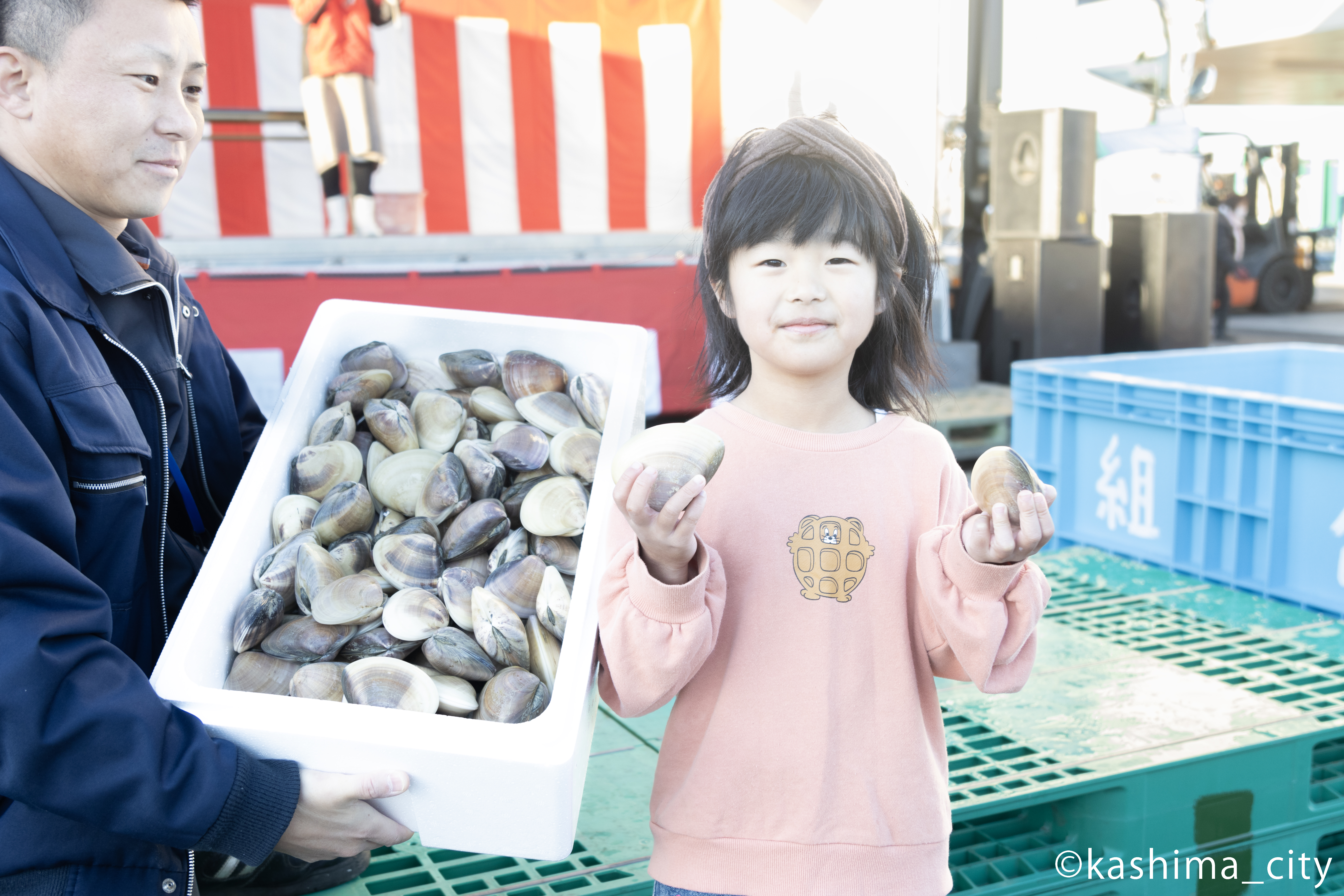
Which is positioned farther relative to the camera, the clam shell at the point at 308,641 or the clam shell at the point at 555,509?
the clam shell at the point at 555,509

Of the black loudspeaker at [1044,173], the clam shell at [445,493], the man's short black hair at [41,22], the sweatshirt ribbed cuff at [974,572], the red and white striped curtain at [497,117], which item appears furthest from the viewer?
the black loudspeaker at [1044,173]

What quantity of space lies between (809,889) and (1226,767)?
96cm

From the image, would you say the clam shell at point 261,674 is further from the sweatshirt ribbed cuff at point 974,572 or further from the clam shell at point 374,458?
the sweatshirt ribbed cuff at point 974,572

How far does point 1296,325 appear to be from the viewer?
14078 millimetres

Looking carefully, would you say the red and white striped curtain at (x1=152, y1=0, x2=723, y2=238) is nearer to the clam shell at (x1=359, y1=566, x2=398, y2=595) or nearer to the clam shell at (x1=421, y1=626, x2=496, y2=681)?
the clam shell at (x1=359, y1=566, x2=398, y2=595)

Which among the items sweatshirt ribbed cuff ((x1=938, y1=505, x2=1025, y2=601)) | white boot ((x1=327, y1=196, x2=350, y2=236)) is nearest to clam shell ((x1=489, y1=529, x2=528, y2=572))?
sweatshirt ribbed cuff ((x1=938, y1=505, x2=1025, y2=601))

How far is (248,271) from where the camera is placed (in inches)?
188

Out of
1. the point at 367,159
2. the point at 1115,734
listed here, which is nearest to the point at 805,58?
the point at 367,159

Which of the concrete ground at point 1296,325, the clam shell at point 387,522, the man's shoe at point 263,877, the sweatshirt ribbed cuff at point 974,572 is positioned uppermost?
the sweatshirt ribbed cuff at point 974,572

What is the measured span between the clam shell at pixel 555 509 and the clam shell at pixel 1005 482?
536mm

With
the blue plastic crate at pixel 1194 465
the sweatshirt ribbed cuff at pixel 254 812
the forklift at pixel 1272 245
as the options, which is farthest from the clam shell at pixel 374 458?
the forklift at pixel 1272 245

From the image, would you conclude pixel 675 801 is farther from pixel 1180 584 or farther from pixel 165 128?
pixel 1180 584

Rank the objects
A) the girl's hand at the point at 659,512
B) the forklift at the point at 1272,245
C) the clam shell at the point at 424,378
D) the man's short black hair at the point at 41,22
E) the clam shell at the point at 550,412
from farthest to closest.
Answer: the forklift at the point at 1272,245, the clam shell at the point at 424,378, the clam shell at the point at 550,412, the man's short black hair at the point at 41,22, the girl's hand at the point at 659,512

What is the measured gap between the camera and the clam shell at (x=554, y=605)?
4.05 feet
